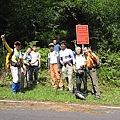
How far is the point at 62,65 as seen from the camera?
36.5ft

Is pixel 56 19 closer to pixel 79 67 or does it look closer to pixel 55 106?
pixel 79 67

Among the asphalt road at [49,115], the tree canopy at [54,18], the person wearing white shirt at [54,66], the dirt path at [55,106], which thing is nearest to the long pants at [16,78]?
the dirt path at [55,106]

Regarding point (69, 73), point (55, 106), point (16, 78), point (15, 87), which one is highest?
point (69, 73)

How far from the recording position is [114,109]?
879 cm

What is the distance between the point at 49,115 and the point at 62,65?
3.57 meters

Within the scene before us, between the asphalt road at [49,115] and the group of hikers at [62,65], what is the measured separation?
181 centimetres

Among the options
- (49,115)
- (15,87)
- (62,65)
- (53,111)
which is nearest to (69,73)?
(62,65)

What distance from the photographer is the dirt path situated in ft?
28.0

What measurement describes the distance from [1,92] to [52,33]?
7.85 m

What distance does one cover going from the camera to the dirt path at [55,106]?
336 inches

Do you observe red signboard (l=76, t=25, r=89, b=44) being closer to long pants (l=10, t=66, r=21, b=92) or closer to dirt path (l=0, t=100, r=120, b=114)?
long pants (l=10, t=66, r=21, b=92)

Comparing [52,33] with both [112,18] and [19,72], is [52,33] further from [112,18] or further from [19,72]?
[19,72]

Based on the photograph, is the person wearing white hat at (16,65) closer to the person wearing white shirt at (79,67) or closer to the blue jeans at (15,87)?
the blue jeans at (15,87)

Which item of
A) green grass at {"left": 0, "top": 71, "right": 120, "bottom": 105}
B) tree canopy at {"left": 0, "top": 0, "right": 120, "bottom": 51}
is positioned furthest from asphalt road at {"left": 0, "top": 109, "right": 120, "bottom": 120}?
tree canopy at {"left": 0, "top": 0, "right": 120, "bottom": 51}
